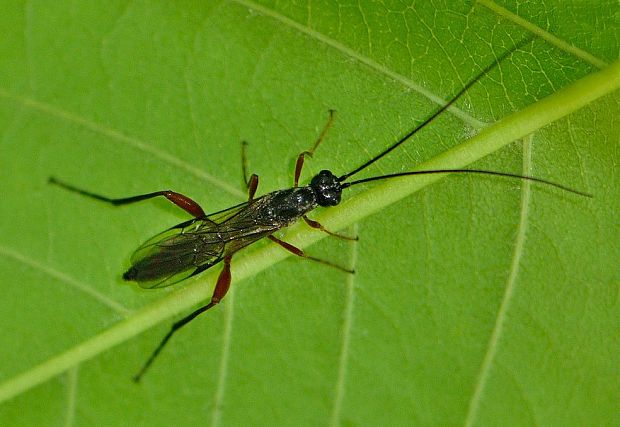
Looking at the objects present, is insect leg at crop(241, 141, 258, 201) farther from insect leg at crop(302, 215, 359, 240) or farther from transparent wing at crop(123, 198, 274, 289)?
insect leg at crop(302, 215, 359, 240)

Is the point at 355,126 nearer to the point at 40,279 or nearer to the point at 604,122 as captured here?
the point at 604,122

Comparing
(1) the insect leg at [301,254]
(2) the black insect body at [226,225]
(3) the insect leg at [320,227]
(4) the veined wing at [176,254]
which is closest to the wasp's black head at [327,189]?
(2) the black insect body at [226,225]

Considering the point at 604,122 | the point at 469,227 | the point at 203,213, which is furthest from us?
the point at 203,213

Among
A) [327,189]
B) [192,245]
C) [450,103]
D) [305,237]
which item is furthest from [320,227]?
[450,103]

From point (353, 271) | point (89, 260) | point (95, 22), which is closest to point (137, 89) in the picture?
point (95, 22)

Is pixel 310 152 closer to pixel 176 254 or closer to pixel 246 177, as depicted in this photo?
pixel 246 177

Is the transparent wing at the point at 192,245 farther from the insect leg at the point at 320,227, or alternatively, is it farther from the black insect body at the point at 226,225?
the insect leg at the point at 320,227
